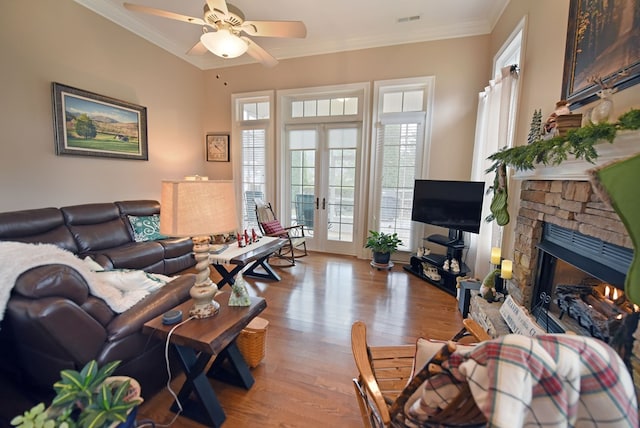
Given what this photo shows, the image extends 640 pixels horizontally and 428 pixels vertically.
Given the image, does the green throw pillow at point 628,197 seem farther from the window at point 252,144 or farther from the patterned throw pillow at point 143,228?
the window at point 252,144

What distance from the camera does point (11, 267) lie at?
3.96ft

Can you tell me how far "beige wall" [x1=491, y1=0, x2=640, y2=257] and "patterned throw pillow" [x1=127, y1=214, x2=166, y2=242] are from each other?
13.9 feet

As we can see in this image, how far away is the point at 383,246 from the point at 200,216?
9.60 ft

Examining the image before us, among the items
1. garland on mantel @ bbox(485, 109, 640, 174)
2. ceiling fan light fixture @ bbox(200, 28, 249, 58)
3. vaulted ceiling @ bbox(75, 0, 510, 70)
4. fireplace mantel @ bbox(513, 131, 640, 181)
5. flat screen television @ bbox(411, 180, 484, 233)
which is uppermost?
vaulted ceiling @ bbox(75, 0, 510, 70)

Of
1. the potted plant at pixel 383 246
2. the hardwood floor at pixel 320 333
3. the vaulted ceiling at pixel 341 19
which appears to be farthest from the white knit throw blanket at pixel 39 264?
the vaulted ceiling at pixel 341 19

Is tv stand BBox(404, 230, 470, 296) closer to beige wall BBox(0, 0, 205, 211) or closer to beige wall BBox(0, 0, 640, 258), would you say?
beige wall BBox(0, 0, 640, 258)

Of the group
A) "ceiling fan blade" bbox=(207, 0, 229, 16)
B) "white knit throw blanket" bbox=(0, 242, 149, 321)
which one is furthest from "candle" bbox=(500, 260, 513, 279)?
"ceiling fan blade" bbox=(207, 0, 229, 16)

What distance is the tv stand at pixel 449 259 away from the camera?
3.18 m

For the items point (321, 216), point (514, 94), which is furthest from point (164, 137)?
point (514, 94)

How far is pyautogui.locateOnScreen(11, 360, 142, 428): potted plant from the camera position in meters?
0.86

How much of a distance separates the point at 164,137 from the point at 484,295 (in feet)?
16.2

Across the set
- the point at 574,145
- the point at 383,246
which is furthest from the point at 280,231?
the point at 574,145

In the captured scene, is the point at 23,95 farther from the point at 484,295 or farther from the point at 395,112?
the point at 484,295

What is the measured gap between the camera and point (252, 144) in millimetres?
4898
